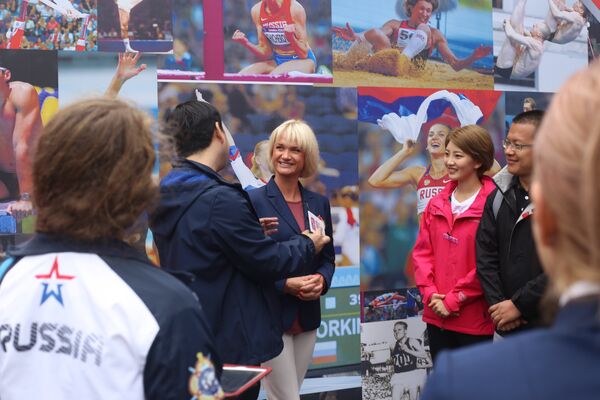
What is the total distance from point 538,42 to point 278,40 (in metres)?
2.08

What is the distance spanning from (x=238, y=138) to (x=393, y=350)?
171 centimetres

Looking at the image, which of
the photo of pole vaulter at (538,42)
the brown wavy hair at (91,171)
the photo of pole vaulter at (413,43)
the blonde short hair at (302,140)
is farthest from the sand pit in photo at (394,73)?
the brown wavy hair at (91,171)

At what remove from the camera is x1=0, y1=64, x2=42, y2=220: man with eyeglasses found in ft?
13.0

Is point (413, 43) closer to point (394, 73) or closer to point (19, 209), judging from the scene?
point (394, 73)

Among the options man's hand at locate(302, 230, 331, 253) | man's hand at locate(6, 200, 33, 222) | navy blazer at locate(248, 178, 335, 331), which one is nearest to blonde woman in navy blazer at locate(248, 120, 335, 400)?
navy blazer at locate(248, 178, 335, 331)

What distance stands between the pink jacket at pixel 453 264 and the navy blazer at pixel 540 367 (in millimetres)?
3201

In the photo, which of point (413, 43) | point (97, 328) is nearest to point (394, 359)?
point (413, 43)

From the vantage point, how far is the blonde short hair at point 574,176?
34.3 inches

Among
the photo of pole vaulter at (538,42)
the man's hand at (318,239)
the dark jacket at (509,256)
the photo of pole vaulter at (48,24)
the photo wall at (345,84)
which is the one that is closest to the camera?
the man's hand at (318,239)

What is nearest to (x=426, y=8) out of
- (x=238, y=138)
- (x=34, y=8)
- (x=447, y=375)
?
(x=238, y=138)

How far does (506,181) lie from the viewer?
156 inches

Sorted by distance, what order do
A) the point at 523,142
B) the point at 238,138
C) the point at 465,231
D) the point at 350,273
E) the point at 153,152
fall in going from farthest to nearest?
the point at 350,273
the point at 238,138
the point at 465,231
the point at 523,142
the point at 153,152

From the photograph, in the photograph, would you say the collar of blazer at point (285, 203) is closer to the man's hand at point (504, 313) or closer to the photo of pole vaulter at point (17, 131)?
the man's hand at point (504, 313)

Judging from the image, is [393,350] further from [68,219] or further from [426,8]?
[68,219]
